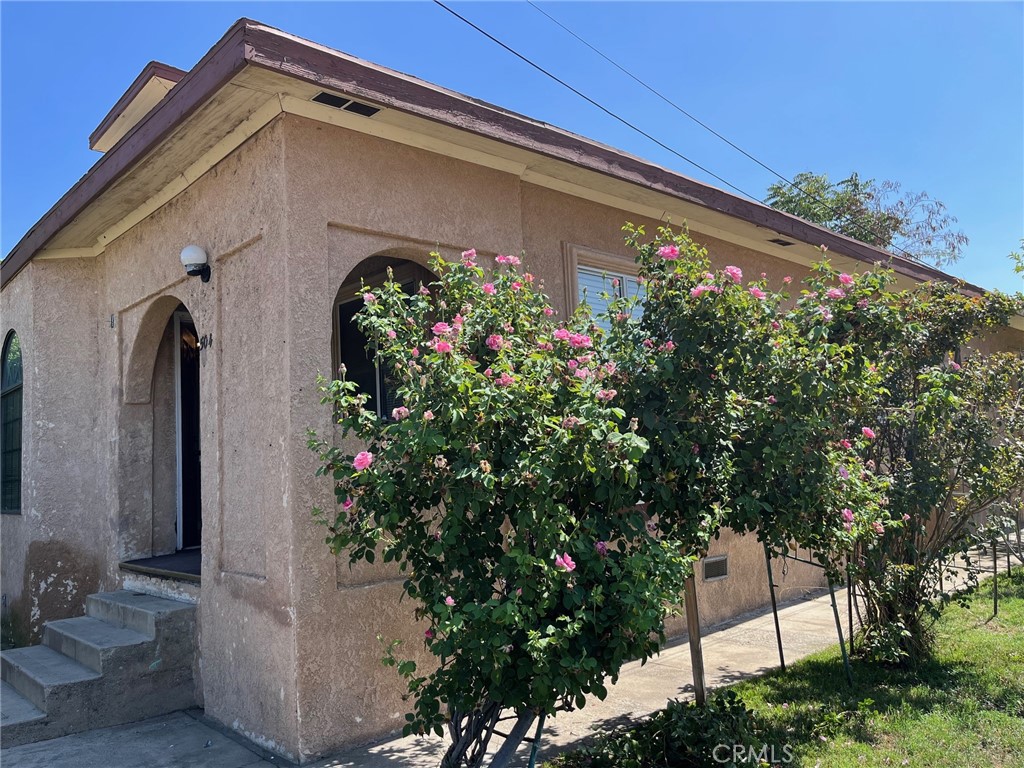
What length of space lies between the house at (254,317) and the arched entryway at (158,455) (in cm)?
2

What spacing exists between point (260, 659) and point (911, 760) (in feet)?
13.1

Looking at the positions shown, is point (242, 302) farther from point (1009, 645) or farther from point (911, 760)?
point (1009, 645)

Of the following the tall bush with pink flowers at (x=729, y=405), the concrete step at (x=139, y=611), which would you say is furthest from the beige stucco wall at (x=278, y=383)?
the tall bush with pink flowers at (x=729, y=405)

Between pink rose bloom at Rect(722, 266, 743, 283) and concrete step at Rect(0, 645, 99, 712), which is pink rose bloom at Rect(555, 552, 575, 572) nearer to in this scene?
pink rose bloom at Rect(722, 266, 743, 283)

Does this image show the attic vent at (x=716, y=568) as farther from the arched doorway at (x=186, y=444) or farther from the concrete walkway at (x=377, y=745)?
the arched doorway at (x=186, y=444)

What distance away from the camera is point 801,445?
13.6 feet

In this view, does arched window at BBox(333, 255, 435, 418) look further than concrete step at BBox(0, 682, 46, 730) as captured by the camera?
Yes

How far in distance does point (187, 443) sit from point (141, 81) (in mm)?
3680

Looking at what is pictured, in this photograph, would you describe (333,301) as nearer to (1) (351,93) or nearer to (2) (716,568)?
(1) (351,93)

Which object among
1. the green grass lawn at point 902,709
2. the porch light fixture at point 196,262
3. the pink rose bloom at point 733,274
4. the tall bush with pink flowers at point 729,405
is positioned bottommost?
the green grass lawn at point 902,709

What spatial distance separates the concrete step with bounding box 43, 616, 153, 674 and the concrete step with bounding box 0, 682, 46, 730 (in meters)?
0.43

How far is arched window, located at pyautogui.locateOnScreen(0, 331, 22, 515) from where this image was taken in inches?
349

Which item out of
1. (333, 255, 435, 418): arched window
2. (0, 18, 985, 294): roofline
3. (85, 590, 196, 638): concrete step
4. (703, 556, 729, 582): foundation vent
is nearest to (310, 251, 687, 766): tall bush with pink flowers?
(0, 18, 985, 294): roofline

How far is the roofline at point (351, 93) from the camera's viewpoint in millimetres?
4332
